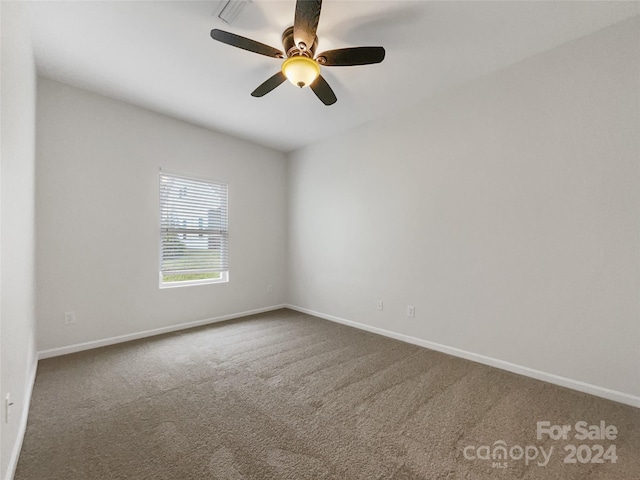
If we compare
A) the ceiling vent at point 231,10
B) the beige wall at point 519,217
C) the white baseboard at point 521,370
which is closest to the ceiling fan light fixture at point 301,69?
the ceiling vent at point 231,10

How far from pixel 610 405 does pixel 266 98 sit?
4.08 m

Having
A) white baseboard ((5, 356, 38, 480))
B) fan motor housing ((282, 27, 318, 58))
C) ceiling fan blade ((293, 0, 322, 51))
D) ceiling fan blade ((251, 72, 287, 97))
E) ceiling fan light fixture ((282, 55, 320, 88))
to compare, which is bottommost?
white baseboard ((5, 356, 38, 480))

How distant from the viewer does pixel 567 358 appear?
2.27 m

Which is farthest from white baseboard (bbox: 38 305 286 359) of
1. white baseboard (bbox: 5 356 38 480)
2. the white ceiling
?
the white ceiling

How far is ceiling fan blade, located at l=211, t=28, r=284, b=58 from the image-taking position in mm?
1797

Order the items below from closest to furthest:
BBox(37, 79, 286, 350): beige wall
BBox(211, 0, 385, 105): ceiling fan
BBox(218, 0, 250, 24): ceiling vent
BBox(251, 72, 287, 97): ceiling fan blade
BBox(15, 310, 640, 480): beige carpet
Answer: BBox(15, 310, 640, 480): beige carpet < BBox(211, 0, 385, 105): ceiling fan < BBox(218, 0, 250, 24): ceiling vent < BBox(251, 72, 287, 97): ceiling fan blade < BBox(37, 79, 286, 350): beige wall

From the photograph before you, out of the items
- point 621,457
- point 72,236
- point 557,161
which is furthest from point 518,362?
point 72,236

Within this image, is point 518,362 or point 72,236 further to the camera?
point 72,236

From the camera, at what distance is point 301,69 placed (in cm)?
202

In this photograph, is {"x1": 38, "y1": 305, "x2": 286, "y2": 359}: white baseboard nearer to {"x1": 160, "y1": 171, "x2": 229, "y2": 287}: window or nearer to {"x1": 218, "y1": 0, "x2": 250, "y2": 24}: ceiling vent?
{"x1": 160, "y1": 171, "x2": 229, "y2": 287}: window

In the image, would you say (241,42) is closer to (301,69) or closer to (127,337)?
(301,69)

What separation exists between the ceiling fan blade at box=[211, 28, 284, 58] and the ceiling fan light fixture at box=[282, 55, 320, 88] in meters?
0.10

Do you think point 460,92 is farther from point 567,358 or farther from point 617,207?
point 567,358

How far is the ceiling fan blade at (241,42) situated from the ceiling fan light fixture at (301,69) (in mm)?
96
